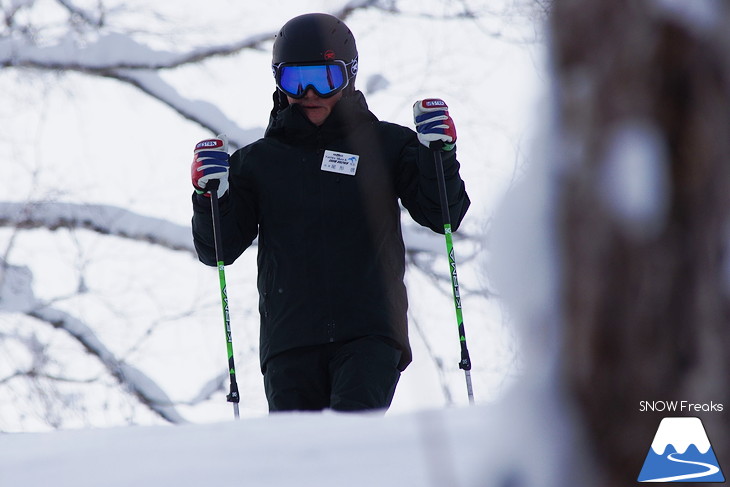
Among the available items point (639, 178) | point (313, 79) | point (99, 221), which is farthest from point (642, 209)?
point (99, 221)

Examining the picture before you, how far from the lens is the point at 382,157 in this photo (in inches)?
156

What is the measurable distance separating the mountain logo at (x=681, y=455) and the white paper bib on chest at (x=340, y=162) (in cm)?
284

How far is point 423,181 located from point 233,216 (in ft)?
2.42

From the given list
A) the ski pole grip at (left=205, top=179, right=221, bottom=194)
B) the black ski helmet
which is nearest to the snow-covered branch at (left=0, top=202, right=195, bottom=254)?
the black ski helmet

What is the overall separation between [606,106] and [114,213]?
37.9ft

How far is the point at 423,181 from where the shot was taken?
393 centimetres

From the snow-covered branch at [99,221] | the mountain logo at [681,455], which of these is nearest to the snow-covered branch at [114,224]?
the snow-covered branch at [99,221]

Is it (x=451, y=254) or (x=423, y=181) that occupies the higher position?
(x=423, y=181)

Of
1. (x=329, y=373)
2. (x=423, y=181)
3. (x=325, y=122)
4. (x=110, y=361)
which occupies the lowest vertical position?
(x=110, y=361)

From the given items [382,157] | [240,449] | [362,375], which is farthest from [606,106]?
[382,157]

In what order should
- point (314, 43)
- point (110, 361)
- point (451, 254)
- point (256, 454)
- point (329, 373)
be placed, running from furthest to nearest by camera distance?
point (110, 361) → point (451, 254) → point (314, 43) → point (329, 373) → point (256, 454)

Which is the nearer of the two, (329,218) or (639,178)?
(639,178)

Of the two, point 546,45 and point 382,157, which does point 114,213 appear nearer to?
point 382,157

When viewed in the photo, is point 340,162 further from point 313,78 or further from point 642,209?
point 642,209
